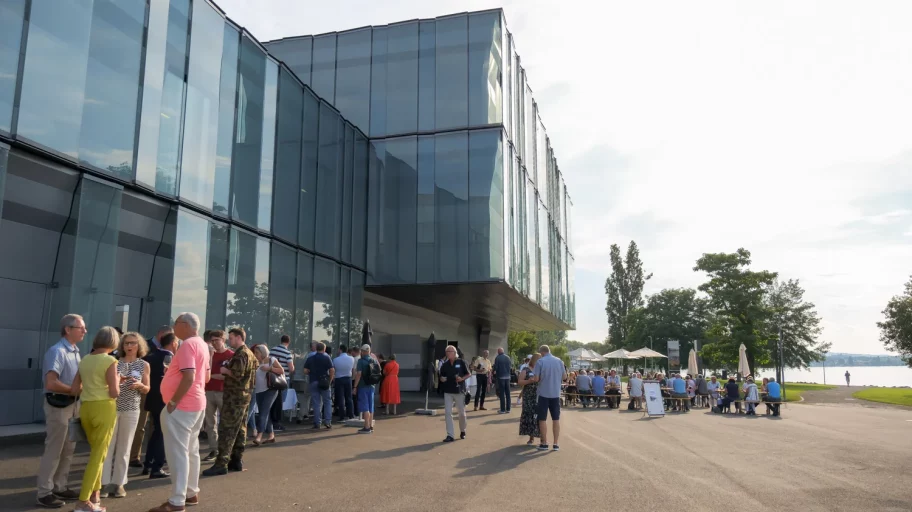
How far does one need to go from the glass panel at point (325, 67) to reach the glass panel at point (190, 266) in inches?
497

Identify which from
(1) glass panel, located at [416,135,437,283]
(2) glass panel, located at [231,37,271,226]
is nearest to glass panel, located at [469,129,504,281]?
(1) glass panel, located at [416,135,437,283]

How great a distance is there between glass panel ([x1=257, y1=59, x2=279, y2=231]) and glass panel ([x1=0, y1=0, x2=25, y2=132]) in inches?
257

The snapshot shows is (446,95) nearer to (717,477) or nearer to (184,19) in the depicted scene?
(184,19)

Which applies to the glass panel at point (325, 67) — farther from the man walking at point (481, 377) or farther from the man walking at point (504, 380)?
the man walking at point (504, 380)

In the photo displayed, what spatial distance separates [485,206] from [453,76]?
207 inches

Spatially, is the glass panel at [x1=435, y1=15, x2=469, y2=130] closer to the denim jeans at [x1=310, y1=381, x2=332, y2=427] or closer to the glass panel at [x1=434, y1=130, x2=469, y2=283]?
the glass panel at [x1=434, y1=130, x2=469, y2=283]

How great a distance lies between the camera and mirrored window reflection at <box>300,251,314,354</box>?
17172mm

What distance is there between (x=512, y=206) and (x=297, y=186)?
9.84 meters

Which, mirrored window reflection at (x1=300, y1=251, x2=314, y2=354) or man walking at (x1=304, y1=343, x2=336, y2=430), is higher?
mirrored window reflection at (x1=300, y1=251, x2=314, y2=354)

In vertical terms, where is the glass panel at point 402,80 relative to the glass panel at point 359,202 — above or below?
above

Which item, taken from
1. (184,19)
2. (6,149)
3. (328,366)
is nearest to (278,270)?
(328,366)

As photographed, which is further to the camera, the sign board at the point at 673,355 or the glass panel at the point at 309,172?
the sign board at the point at 673,355

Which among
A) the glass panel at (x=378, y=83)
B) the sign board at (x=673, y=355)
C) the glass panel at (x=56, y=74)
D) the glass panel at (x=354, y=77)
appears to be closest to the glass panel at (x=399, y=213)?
the glass panel at (x=378, y=83)

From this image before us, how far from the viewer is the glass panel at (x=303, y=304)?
56.2 ft
